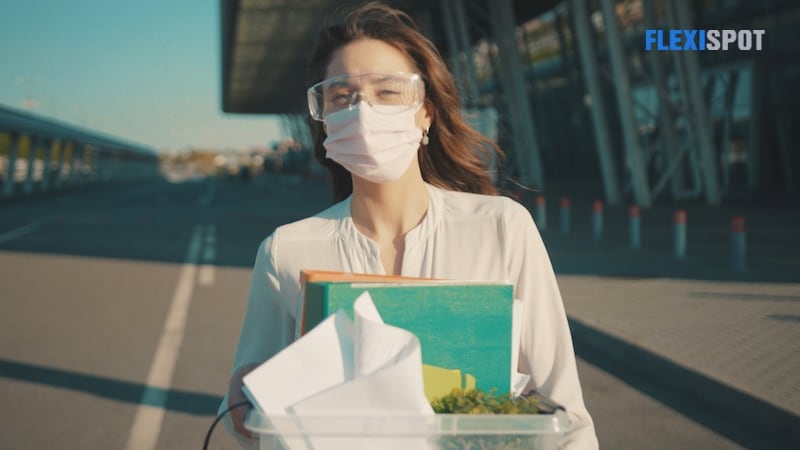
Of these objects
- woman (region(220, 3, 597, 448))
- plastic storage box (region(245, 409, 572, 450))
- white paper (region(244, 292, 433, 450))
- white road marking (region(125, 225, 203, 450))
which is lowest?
white road marking (region(125, 225, 203, 450))

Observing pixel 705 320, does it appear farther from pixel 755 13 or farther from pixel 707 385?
pixel 755 13

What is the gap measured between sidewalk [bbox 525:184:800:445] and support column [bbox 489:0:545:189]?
1582cm

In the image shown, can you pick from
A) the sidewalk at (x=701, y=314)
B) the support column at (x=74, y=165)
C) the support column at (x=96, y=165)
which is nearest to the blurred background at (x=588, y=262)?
the sidewalk at (x=701, y=314)

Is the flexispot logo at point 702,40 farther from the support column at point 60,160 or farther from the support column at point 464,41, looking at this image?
the support column at point 60,160

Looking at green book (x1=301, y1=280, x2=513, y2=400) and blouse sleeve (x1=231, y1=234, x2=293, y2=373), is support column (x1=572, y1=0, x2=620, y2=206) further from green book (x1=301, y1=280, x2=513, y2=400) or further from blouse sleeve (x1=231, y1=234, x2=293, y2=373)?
green book (x1=301, y1=280, x2=513, y2=400)

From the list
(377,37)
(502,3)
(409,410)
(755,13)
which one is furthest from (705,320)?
(502,3)

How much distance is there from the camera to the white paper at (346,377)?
145 cm

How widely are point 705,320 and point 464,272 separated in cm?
655

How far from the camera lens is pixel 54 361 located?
295 inches

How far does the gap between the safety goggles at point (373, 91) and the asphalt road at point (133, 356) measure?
3.23 meters

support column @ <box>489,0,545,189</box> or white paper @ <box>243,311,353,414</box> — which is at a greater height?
support column @ <box>489,0,545,189</box>

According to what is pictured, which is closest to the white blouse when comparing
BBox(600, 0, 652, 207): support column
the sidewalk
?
the sidewalk

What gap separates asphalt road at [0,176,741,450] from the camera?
529 centimetres

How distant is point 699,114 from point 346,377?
953 inches
